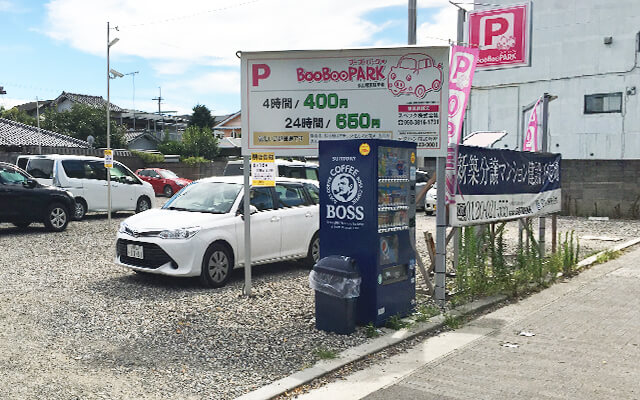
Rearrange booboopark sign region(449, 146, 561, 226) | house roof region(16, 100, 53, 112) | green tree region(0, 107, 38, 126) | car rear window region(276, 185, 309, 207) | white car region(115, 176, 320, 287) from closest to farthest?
booboopark sign region(449, 146, 561, 226)
white car region(115, 176, 320, 287)
car rear window region(276, 185, 309, 207)
green tree region(0, 107, 38, 126)
house roof region(16, 100, 53, 112)

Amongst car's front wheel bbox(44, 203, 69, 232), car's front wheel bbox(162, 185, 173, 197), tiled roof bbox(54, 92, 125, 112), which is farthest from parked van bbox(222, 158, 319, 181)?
Answer: tiled roof bbox(54, 92, 125, 112)

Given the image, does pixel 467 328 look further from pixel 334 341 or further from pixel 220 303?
pixel 220 303

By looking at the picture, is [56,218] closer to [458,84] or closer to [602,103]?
[458,84]

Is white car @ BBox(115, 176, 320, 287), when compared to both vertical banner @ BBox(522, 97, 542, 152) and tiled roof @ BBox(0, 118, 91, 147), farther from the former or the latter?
tiled roof @ BBox(0, 118, 91, 147)

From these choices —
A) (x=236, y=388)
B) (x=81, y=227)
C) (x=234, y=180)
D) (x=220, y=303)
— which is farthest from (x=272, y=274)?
(x=81, y=227)

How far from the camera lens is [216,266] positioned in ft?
27.5

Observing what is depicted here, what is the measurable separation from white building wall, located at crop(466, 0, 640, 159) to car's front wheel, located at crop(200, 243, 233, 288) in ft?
63.0

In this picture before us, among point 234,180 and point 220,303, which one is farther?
point 234,180

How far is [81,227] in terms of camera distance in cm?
1557

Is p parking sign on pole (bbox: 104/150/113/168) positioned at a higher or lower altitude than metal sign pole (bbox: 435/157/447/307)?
higher

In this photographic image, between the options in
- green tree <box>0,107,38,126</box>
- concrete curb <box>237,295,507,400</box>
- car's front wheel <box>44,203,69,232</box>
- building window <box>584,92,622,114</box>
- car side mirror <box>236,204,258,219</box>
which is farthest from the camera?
green tree <box>0,107,38,126</box>

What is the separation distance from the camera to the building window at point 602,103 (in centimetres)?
2641

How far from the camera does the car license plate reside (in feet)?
27.1

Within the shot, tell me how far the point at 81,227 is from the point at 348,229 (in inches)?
443
